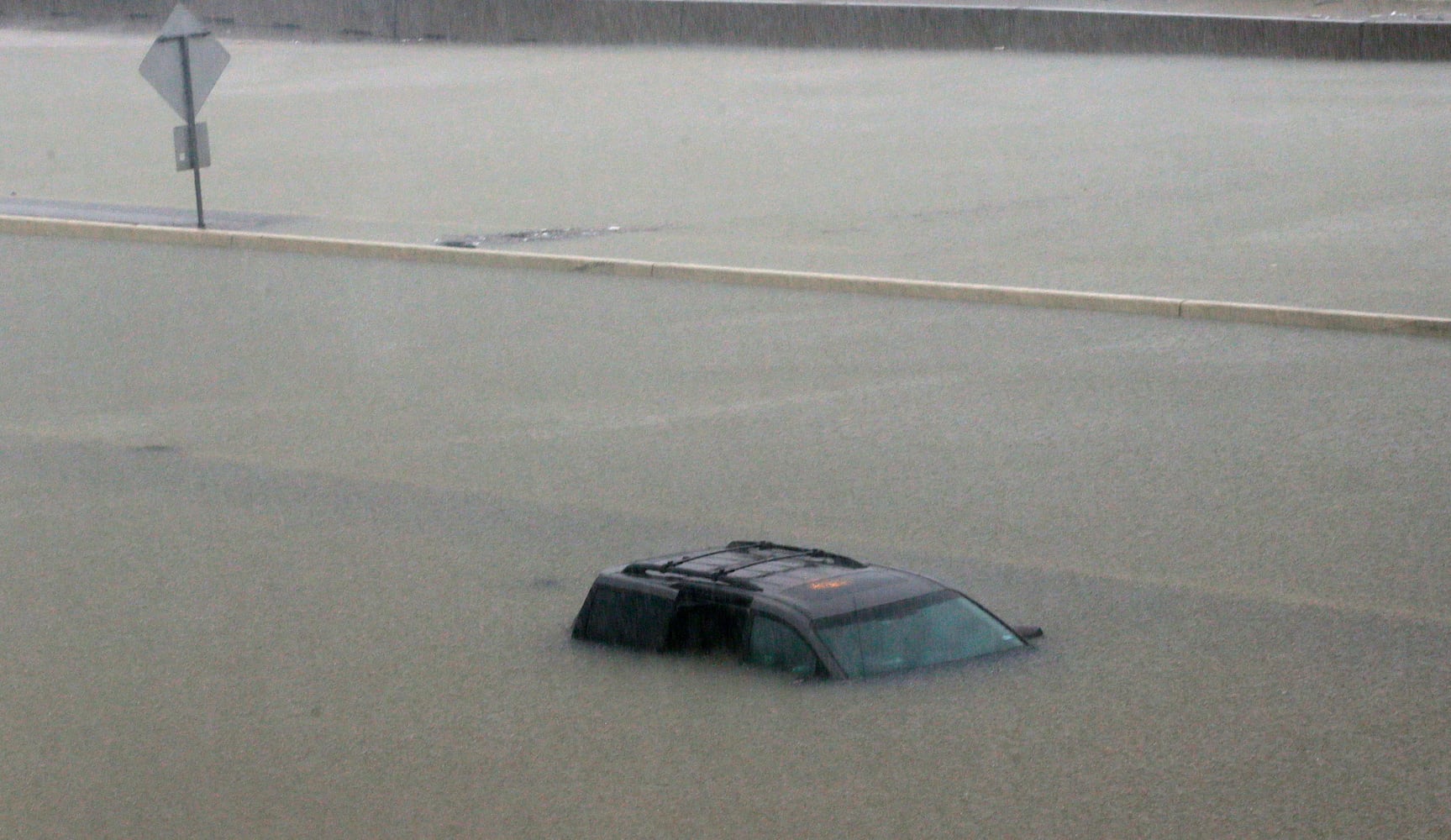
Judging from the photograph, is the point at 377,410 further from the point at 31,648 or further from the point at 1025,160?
the point at 1025,160

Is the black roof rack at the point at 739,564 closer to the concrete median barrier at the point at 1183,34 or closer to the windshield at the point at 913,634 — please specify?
the windshield at the point at 913,634

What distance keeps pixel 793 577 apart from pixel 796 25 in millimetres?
27411

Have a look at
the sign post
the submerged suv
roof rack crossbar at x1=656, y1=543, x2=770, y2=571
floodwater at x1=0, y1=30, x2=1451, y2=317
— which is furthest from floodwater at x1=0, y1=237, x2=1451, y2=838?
the sign post

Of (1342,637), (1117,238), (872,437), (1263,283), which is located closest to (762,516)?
(872,437)

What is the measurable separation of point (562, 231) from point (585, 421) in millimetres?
7420

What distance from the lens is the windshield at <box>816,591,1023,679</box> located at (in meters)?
7.70

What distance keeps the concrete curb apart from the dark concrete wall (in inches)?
642

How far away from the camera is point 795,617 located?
7.67 metres

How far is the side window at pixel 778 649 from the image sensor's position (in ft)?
25.1

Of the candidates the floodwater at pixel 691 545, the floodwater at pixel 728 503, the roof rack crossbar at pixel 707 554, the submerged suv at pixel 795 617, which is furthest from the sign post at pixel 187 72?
the submerged suv at pixel 795 617

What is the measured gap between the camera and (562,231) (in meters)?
19.2

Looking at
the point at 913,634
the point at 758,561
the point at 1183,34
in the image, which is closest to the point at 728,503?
the point at 758,561

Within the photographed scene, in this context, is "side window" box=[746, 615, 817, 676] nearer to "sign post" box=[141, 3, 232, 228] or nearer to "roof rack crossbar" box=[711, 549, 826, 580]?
"roof rack crossbar" box=[711, 549, 826, 580]

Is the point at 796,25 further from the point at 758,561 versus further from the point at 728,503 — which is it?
the point at 758,561
